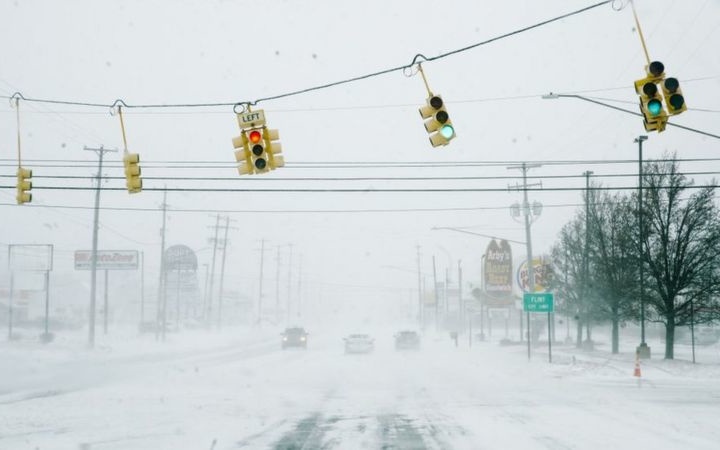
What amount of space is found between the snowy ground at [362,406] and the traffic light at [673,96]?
5.54m

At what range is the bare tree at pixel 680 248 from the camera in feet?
108

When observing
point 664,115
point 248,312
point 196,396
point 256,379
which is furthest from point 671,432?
point 248,312

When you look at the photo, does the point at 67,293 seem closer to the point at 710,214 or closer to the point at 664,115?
the point at 710,214

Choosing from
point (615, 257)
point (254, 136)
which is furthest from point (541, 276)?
point (254, 136)

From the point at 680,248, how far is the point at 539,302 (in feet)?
21.9

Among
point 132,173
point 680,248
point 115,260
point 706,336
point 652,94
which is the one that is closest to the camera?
point 652,94

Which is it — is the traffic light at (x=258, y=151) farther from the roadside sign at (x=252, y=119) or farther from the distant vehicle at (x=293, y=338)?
the distant vehicle at (x=293, y=338)

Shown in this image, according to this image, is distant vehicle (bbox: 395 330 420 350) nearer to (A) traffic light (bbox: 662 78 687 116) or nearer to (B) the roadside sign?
(B) the roadside sign

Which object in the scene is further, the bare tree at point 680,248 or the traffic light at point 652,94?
the bare tree at point 680,248

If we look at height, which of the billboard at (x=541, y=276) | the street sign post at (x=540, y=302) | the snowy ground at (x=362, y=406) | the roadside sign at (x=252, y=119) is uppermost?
the roadside sign at (x=252, y=119)

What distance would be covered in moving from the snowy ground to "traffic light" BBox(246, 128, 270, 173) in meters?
5.30

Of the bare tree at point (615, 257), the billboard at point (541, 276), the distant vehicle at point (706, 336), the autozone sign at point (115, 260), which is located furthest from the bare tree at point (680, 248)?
the autozone sign at point (115, 260)

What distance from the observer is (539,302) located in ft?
116

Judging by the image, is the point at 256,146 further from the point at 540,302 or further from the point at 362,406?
the point at 540,302
